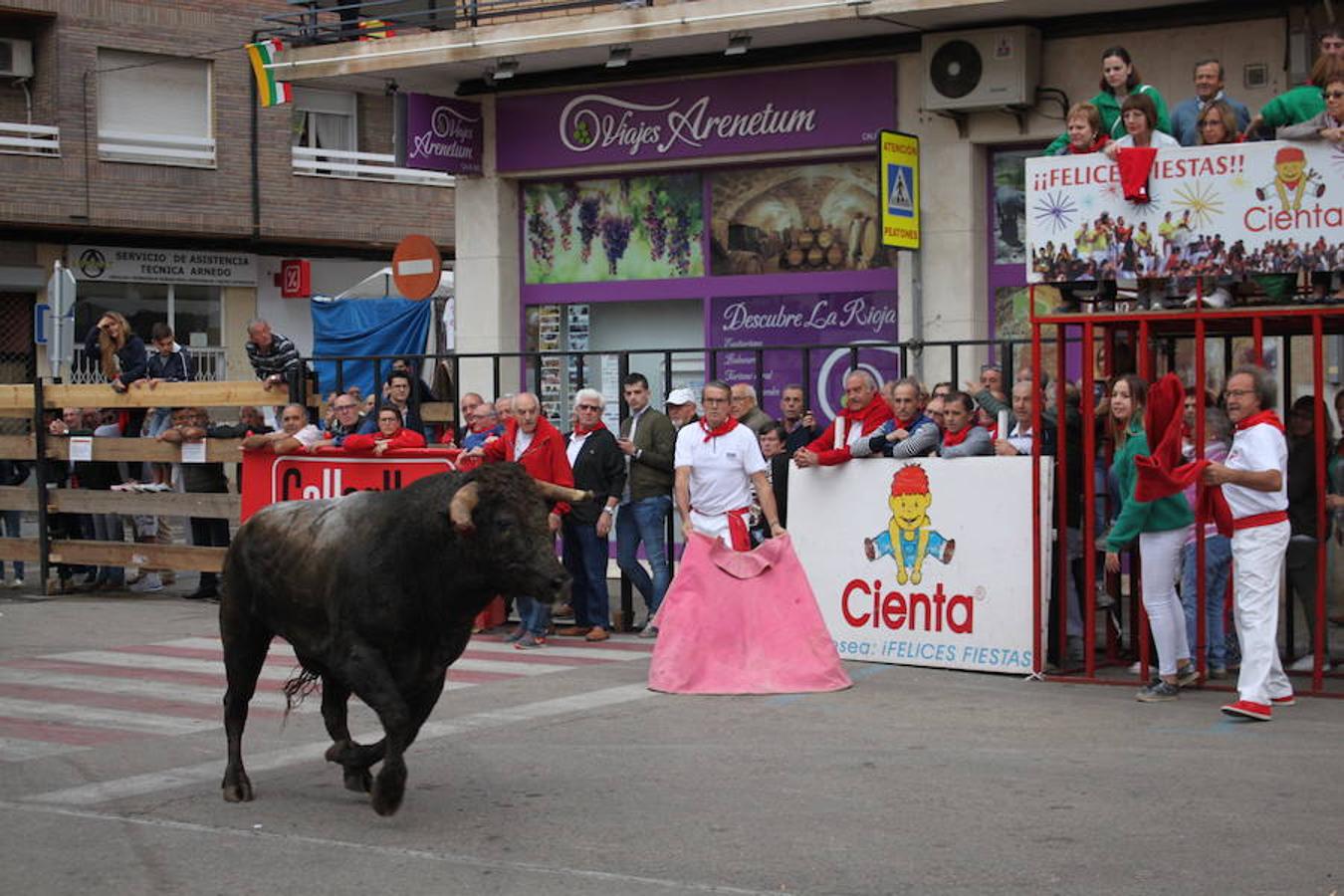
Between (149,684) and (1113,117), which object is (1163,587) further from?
(149,684)

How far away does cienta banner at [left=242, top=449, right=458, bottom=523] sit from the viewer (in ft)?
50.6

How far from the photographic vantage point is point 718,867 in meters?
7.30

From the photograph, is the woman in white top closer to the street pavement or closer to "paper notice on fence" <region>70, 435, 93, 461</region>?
the street pavement

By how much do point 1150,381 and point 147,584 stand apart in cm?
1082

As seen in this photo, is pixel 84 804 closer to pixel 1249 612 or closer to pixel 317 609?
pixel 317 609

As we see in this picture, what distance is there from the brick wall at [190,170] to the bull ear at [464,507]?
26.6m

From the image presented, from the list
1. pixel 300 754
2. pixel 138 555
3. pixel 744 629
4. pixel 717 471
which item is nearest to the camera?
pixel 300 754

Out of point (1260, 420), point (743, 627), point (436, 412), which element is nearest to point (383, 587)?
point (743, 627)

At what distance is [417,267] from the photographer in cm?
1864

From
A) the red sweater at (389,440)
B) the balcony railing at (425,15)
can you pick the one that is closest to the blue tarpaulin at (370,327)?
the balcony railing at (425,15)

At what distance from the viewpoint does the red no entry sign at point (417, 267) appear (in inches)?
731

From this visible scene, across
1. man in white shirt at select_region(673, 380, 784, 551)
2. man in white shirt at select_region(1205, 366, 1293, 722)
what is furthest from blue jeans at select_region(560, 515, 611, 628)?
man in white shirt at select_region(1205, 366, 1293, 722)

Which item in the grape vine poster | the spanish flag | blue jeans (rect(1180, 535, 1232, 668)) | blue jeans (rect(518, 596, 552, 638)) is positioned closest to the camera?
blue jeans (rect(1180, 535, 1232, 668))

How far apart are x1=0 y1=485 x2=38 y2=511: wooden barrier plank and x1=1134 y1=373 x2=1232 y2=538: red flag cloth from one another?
38.1ft
